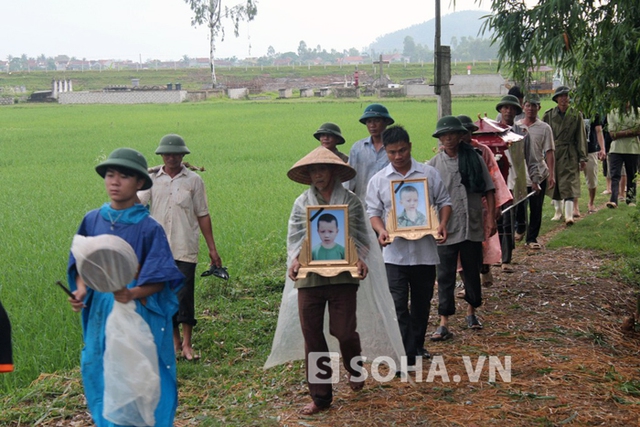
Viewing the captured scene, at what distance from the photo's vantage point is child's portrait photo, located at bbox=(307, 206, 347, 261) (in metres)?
5.15

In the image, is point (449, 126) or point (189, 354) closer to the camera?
point (449, 126)

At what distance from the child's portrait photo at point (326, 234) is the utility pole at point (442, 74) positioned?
518 cm

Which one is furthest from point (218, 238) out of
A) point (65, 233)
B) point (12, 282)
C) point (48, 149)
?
point (48, 149)

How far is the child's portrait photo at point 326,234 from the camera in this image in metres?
5.15

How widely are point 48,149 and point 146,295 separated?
21698 mm

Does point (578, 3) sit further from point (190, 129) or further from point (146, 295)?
point (190, 129)

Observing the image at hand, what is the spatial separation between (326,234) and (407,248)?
98 cm

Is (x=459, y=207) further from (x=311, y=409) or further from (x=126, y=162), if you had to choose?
(x=126, y=162)

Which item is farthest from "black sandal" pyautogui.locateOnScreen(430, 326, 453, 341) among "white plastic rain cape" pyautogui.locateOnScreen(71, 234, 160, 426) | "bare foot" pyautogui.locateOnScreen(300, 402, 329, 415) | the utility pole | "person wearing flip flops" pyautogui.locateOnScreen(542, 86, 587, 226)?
"person wearing flip flops" pyautogui.locateOnScreen(542, 86, 587, 226)

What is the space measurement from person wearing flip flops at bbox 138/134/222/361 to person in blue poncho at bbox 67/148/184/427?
208 cm

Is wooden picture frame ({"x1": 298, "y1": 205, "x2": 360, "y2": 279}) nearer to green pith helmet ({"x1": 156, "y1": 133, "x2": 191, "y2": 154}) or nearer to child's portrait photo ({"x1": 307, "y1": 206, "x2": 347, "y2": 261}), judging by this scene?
child's portrait photo ({"x1": 307, "y1": 206, "x2": 347, "y2": 261})

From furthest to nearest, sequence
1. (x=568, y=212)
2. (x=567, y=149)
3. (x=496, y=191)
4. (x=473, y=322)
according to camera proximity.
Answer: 1. (x=568, y=212)
2. (x=567, y=149)
3. (x=496, y=191)
4. (x=473, y=322)

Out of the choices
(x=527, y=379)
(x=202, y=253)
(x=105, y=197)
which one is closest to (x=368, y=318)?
(x=527, y=379)

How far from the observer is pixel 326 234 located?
5.15 meters
